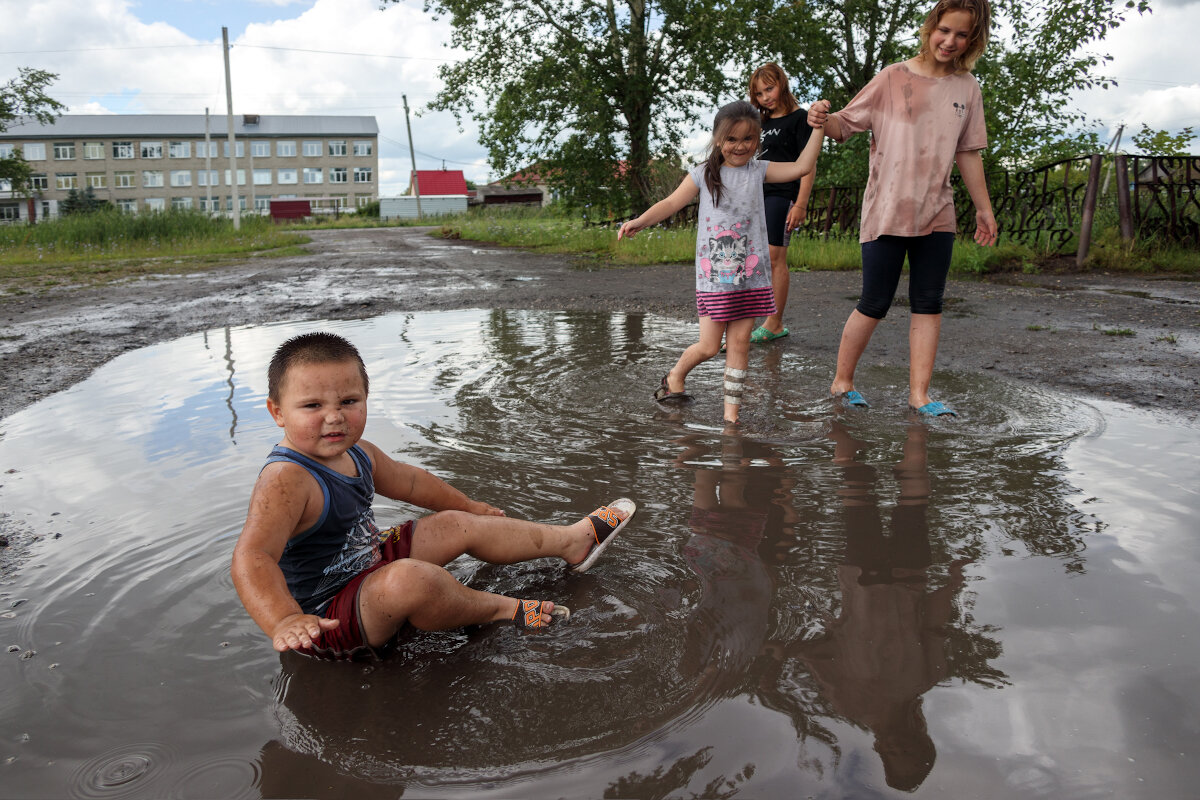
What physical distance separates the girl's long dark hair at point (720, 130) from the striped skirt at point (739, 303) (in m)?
0.47

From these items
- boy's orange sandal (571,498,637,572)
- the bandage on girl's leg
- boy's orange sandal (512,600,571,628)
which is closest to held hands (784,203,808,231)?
the bandage on girl's leg

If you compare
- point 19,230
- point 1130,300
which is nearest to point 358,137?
point 19,230

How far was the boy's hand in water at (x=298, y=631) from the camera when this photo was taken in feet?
6.08

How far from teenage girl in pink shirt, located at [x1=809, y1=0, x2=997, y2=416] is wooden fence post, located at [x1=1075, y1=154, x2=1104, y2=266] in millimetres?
6909

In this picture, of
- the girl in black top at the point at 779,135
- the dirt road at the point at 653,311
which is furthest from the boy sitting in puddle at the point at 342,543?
the girl in black top at the point at 779,135

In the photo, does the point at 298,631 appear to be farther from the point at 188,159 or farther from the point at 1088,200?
the point at 188,159

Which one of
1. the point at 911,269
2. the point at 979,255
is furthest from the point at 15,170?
the point at 911,269

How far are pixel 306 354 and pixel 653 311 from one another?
237 inches

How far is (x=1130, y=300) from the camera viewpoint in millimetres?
7930

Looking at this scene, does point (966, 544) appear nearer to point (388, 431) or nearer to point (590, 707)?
point (590, 707)

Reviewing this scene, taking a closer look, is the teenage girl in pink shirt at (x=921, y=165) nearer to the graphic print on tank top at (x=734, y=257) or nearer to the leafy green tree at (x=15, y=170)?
the graphic print on tank top at (x=734, y=257)

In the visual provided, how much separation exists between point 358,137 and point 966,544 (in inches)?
3799

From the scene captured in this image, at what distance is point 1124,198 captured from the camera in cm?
1048

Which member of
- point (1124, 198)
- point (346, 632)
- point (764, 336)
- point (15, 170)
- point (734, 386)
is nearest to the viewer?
point (346, 632)
